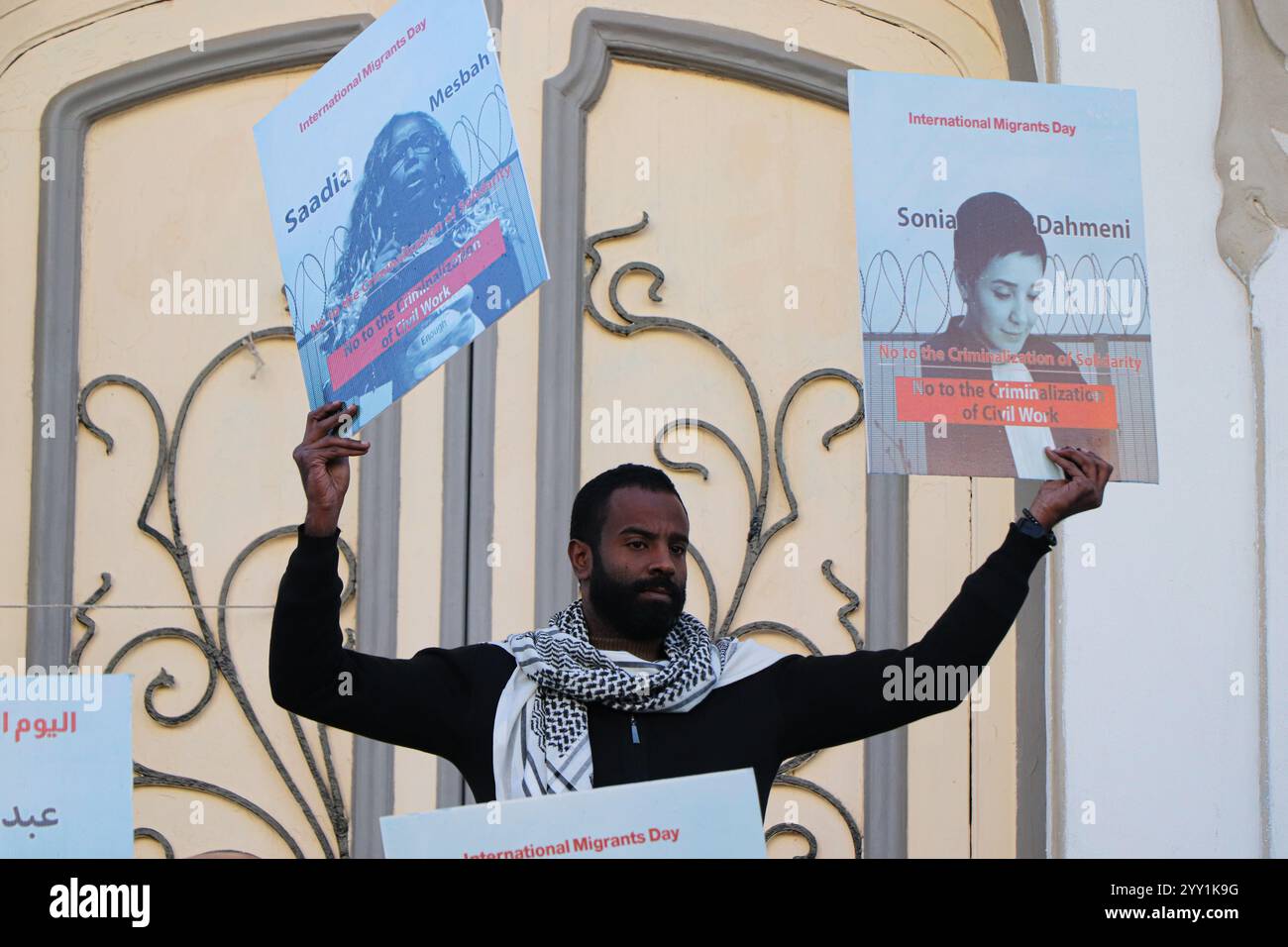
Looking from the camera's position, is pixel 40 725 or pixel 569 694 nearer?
pixel 40 725

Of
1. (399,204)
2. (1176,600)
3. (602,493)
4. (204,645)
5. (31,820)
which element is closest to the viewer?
(31,820)

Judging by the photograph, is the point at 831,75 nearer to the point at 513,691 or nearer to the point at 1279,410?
the point at 1279,410

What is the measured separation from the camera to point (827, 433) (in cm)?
391

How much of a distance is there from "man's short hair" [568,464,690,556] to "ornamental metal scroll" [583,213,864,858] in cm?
95

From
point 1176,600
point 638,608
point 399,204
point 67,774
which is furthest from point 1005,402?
point 67,774

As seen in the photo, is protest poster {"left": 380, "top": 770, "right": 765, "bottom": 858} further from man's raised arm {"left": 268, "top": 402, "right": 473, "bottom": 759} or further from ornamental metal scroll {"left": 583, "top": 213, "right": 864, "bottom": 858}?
ornamental metal scroll {"left": 583, "top": 213, "right": 864, "bottom": 858}

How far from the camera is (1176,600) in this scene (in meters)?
3.61

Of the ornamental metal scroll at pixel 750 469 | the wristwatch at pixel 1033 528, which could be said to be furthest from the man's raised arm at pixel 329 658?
the ornamental metal scroll at pixel 750 469

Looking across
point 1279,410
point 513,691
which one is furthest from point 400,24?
point 1279,410

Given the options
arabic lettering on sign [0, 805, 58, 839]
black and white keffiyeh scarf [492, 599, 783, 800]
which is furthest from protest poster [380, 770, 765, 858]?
arabic lettering on sign [0, 805, 58, 839]

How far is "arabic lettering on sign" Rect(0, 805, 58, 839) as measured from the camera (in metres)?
2.40

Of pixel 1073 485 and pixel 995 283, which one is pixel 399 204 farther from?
pixel 1073 485

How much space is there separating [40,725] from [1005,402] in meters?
1.41

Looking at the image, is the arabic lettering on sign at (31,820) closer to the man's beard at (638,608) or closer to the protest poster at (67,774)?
the protest poster at (67,774)
